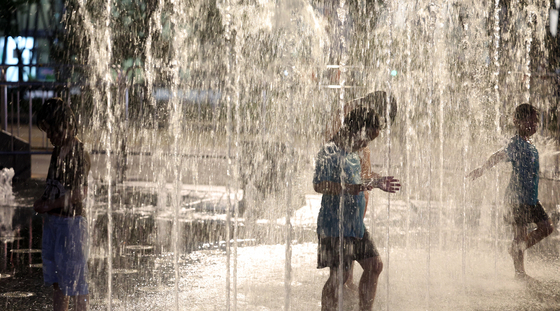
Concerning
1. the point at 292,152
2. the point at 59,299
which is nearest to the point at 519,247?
the point at 59,299

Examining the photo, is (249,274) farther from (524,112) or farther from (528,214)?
(524,112)

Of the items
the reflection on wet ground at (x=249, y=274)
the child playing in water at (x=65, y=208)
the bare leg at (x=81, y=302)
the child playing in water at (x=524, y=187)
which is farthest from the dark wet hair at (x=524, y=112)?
the bare leg at (x=81, y=302)

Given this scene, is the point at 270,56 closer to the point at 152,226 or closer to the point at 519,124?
the point at 152,226

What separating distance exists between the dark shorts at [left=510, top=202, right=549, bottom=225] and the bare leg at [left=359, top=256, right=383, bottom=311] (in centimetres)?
201

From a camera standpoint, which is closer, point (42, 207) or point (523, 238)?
point (42, 207)

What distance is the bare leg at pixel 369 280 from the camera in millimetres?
3498

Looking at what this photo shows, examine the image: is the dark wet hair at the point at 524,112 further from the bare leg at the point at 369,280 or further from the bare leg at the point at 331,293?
the bare leg at the point at 331,293

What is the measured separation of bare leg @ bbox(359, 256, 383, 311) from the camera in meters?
3.50

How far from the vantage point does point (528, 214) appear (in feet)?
16.1

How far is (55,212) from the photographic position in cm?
324

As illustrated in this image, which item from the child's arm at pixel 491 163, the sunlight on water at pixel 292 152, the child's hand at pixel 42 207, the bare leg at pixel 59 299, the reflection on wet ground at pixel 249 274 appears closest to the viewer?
the child's hand at pixel 42 207

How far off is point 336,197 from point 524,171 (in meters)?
2.25

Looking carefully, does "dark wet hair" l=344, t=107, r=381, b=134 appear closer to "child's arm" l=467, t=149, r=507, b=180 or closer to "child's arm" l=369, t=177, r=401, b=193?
"child's arm" l=369, t=177, r=401, b=193

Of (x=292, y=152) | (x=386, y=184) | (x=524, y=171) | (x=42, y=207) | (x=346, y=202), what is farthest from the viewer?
(x=292, y=152)
